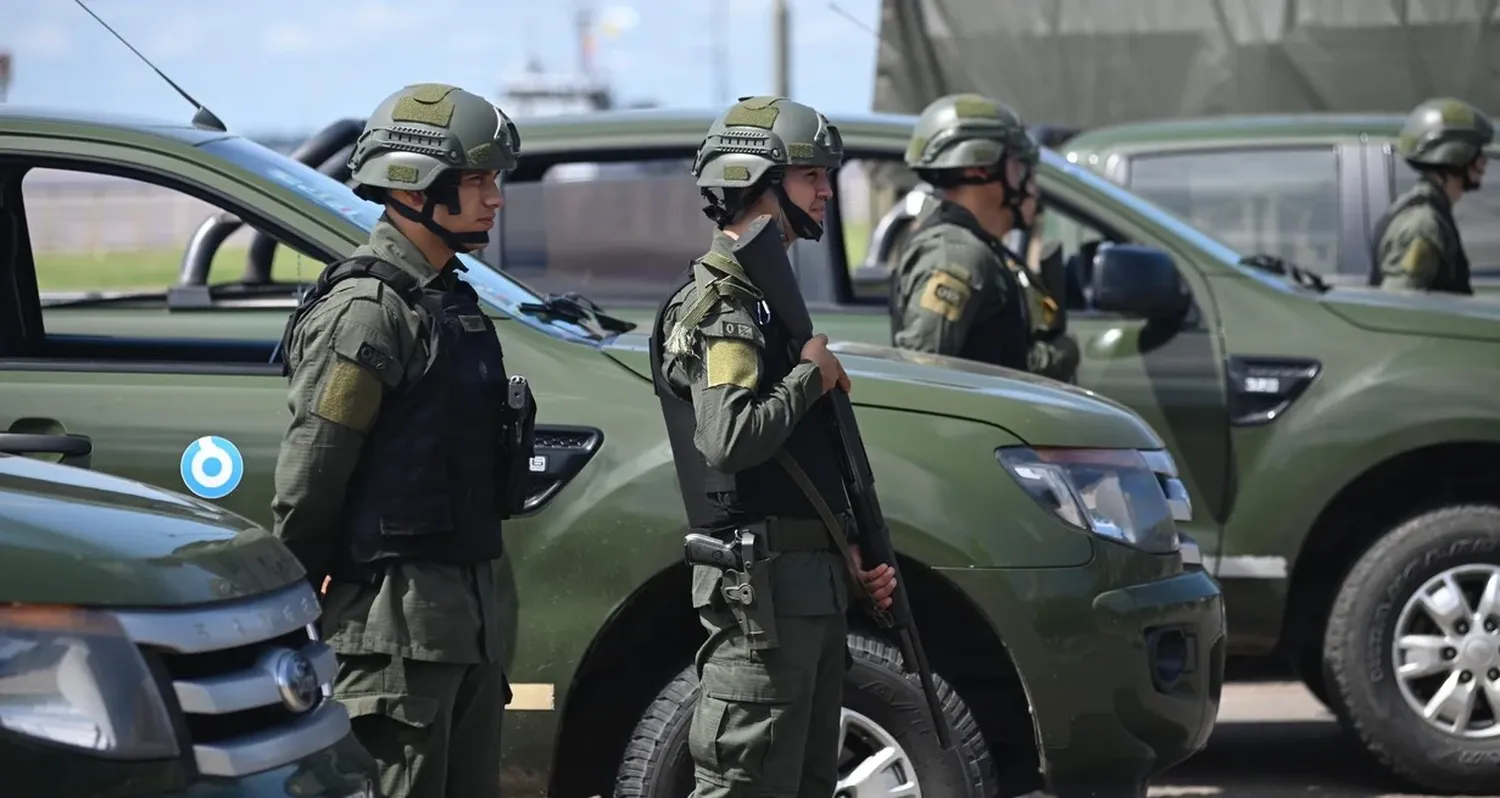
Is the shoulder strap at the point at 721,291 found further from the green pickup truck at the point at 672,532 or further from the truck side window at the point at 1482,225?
the truck side window at the point at 1482,225

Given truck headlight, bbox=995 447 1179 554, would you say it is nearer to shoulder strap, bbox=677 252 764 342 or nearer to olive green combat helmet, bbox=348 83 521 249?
shoulder strap, bbox=677 252 764 342

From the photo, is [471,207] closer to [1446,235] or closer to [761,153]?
[761,153]

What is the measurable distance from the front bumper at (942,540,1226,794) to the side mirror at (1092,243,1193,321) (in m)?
1.47

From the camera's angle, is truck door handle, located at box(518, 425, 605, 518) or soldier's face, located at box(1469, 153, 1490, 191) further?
soldier's face, located at box(1469, 153, 1490, 191)

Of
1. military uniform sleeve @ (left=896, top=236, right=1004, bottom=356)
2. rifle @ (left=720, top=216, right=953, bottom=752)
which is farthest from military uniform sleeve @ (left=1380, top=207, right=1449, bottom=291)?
rifle @ (left=720, top=216, right=953, bottom=752)

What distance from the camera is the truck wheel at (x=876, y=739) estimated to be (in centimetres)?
440

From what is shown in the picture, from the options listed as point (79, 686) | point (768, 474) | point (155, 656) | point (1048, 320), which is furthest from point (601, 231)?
point (79, 686)

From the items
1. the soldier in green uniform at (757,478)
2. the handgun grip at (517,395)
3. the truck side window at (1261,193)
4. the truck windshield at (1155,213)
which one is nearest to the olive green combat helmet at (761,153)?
the soldier in green uniform at (757,478)

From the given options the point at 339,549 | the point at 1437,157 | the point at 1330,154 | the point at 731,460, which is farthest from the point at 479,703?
the point at 1330,154

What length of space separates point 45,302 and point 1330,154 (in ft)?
15.7

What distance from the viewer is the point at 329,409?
354 centimetres

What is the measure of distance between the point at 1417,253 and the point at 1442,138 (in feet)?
1.69

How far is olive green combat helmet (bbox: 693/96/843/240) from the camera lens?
390 centimetres

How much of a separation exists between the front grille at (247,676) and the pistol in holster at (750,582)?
0.83 m
